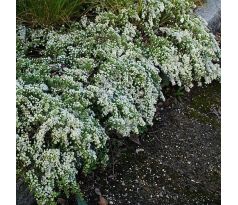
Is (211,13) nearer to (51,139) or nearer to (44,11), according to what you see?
(44,11)

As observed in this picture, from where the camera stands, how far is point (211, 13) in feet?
13.9

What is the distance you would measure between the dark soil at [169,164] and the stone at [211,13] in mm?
1000

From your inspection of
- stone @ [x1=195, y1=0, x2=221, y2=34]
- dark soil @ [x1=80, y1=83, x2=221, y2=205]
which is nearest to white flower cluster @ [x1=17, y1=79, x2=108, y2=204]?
dark soil @ [x1=80, y1=83, x2=221, y2=205]

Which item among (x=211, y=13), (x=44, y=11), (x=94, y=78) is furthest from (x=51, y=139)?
(x=211, y=13)

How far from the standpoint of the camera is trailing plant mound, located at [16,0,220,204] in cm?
237

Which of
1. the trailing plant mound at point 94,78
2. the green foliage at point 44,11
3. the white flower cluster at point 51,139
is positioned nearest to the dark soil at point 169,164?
the trailing plant mound at point 94,78

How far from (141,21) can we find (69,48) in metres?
0.71

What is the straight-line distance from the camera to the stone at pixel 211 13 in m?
4.18

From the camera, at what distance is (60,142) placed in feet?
8.02

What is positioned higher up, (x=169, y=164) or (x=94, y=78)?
(x=94, y=78)

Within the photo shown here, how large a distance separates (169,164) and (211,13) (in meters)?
1.81

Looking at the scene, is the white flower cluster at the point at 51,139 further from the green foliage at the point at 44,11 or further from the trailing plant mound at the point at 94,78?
the green foliage at the point at 44,11

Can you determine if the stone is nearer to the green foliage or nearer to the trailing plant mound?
the trailing plant mound
